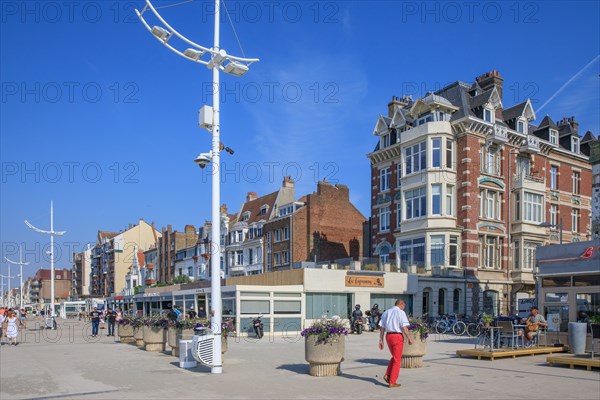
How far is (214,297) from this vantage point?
13641mm


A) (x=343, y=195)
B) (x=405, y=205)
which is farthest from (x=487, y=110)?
(x=343, y=195)

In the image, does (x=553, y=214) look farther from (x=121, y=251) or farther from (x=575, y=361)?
(x=121, y=251)

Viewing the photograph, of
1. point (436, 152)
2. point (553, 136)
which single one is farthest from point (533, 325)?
point (553, 136)

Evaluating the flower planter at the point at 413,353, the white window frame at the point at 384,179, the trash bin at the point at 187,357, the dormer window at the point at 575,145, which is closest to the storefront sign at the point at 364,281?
the white window frame at the point at 384,179

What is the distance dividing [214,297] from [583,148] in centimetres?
4227

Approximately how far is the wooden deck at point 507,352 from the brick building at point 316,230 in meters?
33.7

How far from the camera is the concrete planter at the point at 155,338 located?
1911 cm

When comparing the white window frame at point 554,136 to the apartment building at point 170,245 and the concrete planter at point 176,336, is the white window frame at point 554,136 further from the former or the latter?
the apartment building at point 170,245

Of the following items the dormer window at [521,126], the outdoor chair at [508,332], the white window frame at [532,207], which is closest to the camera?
the outdoor chair at [508,332]

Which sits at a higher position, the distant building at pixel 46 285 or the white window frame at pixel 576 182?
the white window frame at pixel 576 182

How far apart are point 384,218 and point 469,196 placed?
748cm

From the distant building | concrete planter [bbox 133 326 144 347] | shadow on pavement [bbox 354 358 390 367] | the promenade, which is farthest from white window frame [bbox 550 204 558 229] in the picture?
the distant building

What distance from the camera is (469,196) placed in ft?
122

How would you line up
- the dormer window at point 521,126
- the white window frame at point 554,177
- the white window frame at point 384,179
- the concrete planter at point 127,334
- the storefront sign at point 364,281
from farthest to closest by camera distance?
the white window frame at point 384,179 → the white window frame at point 554,177 → the dormer window at point 521,126 → the storefront sign at point 364,281 → the concrete planter at point 127,334
